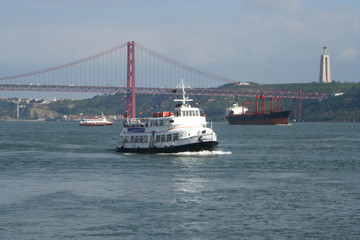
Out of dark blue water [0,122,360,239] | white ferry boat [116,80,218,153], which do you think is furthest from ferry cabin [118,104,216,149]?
dark blue water [0,122,360,239]

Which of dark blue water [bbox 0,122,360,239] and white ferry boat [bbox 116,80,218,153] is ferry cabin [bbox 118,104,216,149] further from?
dark blue water [bbox 0,122,360,239]

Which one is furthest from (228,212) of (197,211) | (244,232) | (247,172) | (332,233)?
(247,172)

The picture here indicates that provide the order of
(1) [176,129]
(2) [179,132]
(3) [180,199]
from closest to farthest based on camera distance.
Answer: (3) [180,199] < (2) [179,132] < (1) [176,129]

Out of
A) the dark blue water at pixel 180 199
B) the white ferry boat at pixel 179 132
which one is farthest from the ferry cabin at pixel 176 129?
the dark blue water at pixel 180 199

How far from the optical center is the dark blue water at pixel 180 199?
2948cm

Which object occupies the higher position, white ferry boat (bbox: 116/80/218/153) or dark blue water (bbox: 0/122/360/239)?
white ferry boat (bbox: 116/80/218/153)

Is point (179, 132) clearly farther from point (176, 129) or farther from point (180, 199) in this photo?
point (180, 199)

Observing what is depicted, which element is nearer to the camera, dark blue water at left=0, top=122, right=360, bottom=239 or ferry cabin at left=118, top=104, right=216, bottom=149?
dark blue water at left=0, top=122, right=360, bottom=239

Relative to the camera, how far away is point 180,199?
38000 mm

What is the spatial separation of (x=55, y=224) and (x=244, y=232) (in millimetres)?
9432

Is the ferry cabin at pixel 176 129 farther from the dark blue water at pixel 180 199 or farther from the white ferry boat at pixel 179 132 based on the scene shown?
the dark blue water at pixel 180 199

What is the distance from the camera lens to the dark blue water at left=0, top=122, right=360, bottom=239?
29484 mm

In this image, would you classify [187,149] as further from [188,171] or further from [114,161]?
[188,171]

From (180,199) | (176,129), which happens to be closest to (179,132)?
(176,129)
